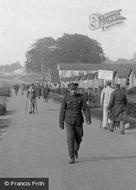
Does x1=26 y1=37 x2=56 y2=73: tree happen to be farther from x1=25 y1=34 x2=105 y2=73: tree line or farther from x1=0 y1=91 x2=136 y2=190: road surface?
x1=0 y1=91 x2=136 y2=190: road surface

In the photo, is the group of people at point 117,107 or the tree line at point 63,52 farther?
the tree line at point 63,52

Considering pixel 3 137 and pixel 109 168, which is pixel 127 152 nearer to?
pixel 109 168

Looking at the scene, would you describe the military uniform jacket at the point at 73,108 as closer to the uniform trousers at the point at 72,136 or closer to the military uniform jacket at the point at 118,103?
the uniform trousers at the point at 72,136

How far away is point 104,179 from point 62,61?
13463cm

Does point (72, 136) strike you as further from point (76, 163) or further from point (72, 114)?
point (76, 163)

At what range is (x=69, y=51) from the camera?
14175 cm

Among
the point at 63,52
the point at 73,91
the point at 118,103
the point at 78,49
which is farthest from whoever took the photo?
the point at 63,52

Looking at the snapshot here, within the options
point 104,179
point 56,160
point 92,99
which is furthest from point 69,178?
point 92,99

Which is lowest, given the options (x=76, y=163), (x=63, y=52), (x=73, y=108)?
(x=76, y=163)

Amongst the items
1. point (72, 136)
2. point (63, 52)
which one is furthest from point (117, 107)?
point (63, 52)

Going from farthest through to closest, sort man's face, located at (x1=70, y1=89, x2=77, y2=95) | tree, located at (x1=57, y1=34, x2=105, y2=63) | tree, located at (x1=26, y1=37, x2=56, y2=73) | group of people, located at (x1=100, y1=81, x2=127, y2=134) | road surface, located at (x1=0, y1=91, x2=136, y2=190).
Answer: tree, located at (x1=26, y1=37, x2=56, y2=73) → tree, located at (x1=57, y1=34, x2=105, y2=63) → group of people, located at (x1=100, y1=81, x2=127, y2=134) → man's face, located at (x1=70, y1=89, x2=77, y2=95) → road surface, located at (x1=0, y1=91, x2=136, y2=190)

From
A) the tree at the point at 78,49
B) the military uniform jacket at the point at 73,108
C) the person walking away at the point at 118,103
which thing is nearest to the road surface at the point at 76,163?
the person walking away at the point at 118,103

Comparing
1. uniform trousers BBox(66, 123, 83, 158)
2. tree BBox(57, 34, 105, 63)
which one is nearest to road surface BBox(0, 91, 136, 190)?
uniform trousers BBox(66, 123, 83, 158)

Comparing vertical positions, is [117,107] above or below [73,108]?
below
